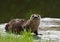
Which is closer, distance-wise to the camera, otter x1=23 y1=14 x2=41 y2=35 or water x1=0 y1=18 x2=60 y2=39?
water x1=0 y1=18 x2=60 y2=39

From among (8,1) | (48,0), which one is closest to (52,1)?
(48,0)

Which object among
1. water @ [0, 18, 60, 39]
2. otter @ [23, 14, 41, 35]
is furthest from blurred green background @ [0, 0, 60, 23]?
otter @ [23, 14, 41, 35]

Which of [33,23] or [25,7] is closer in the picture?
[33,23]

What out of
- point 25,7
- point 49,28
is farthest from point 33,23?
point 25,7

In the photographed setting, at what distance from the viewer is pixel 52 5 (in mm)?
23781

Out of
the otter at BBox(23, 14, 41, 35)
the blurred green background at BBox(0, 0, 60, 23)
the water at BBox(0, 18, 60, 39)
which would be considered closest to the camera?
the water at BBox(0, 18, 60, 39)

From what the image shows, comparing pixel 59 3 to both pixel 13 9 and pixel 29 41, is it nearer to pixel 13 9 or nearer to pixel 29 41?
pixel 13 9

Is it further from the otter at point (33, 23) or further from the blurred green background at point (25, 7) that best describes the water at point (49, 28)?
the blurred green background at point (25, 7)

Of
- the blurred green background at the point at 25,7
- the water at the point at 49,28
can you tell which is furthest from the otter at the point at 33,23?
the blurred green background at the point at 25,7

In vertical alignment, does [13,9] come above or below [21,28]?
above

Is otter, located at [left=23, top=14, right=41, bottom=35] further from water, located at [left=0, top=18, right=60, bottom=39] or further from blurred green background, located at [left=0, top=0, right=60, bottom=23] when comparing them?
blurred green background, located at [left=0, top=0, right=60, bottom=23]

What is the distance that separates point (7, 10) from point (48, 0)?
5023mm

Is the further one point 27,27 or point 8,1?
point 8,1

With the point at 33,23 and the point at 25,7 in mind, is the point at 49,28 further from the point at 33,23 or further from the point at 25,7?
the point at 25,7
